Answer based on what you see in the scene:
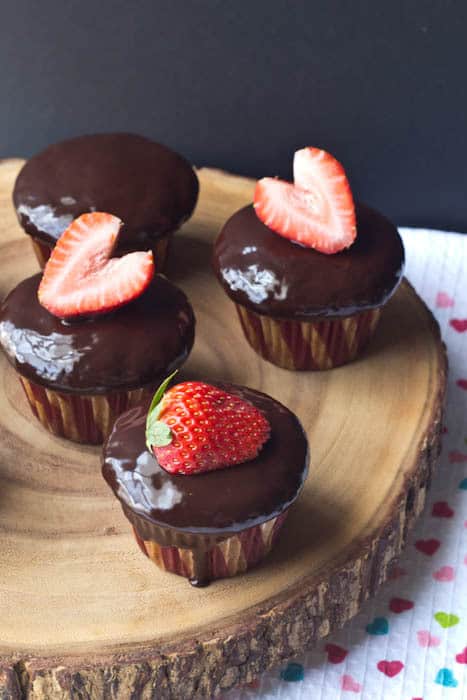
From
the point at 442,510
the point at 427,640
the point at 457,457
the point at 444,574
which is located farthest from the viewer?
the point at 457,457

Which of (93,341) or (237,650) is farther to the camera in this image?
(93,341)

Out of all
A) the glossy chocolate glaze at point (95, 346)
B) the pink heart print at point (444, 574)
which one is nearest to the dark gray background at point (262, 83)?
the glossy chocolate glaze at point (95, 346)

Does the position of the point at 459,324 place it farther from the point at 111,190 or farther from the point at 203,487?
the point at 203,487

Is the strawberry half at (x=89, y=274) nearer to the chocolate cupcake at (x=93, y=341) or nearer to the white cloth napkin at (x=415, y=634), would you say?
the chocolate cupcake at (x=93, y=341)

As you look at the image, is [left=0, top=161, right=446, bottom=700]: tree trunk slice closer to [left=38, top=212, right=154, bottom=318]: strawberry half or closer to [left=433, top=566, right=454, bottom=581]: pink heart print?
[left=433, top=566, right=454, bottom=581]: pink heart print

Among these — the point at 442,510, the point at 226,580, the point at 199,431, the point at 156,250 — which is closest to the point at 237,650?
the point at 226,580

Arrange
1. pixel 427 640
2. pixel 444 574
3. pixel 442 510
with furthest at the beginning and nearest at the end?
1. pixel 442 510
2. pixel 444 574
3. pixel 427 640

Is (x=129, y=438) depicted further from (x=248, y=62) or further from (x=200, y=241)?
(x=248, y=62)
